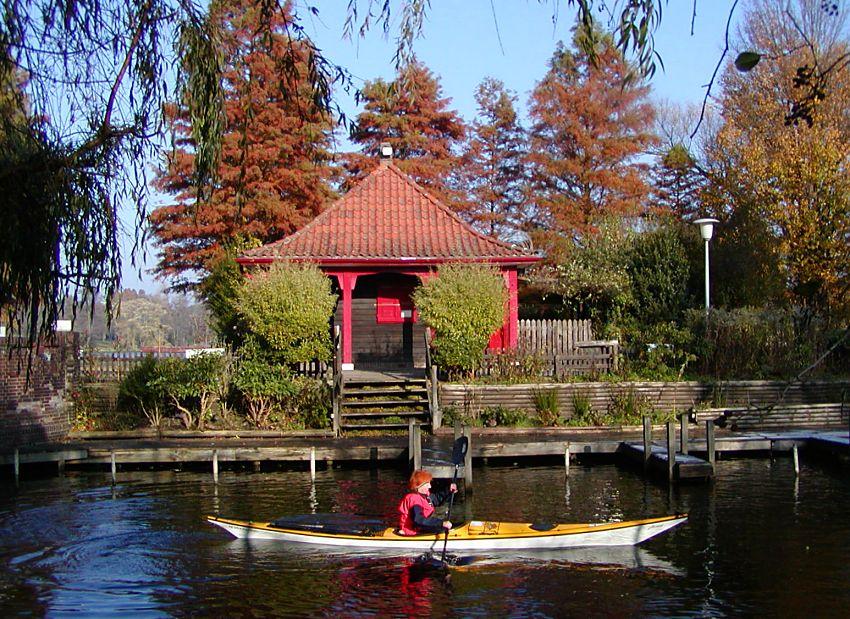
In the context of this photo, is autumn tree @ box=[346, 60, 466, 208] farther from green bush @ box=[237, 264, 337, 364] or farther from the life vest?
the life vest

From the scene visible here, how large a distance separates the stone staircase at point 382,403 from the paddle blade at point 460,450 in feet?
17.5

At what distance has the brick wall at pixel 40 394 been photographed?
1928 centimetres

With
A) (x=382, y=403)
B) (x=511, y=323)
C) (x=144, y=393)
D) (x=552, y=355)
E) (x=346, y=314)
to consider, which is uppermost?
(x=346, y=314)

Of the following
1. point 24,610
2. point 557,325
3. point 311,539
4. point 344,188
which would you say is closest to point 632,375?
point 557,325

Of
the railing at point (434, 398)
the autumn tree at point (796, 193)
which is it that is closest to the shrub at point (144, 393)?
the railing at point (434, 398)

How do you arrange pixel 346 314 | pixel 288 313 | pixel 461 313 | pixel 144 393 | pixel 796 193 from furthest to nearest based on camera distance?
pixel 796 193 < pixel 346 314 < pixel 461 313 < pixel 288 313 < pixel 144 393

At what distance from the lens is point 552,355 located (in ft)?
74.6

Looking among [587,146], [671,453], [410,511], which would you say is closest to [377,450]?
[671,453]

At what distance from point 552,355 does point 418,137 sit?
21.2m

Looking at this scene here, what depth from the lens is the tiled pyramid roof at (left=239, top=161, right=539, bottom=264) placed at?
24.8 meters

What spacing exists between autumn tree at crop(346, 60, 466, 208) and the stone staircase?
20160 mm

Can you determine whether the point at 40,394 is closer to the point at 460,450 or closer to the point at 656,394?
the point at 460,450

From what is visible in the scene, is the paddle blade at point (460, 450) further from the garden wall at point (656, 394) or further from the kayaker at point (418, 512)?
the garden wall at point (656, 394)

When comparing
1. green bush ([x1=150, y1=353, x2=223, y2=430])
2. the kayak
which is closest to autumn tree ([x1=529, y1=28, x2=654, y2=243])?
green bush ([x1=150, y1=353, x2=223, y2=430])
